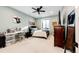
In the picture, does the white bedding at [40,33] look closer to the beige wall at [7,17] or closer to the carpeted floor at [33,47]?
the carpeted floor at [33,47]

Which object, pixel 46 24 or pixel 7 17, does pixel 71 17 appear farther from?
pixel 7 17

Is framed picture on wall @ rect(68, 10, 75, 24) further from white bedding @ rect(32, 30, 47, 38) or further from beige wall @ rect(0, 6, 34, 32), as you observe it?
beige wall @ rect(0, 6, 34, 32)

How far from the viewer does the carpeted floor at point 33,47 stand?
1.51 metres

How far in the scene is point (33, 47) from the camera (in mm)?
1604

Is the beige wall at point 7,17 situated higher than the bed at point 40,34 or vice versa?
the beige wall at point 7,17

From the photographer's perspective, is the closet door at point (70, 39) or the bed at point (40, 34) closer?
the closet door at point (70, 39)

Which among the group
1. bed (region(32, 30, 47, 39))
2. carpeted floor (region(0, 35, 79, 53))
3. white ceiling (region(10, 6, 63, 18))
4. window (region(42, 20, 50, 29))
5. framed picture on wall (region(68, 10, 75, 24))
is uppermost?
white ceiling (region(10, 6, 63, 18))

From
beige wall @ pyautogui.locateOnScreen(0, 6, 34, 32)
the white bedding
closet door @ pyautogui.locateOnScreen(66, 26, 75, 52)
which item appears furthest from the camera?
the white bedding

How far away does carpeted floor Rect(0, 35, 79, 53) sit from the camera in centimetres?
151

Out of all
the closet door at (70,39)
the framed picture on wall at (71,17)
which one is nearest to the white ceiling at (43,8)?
the framed picture on wall at (71,17)

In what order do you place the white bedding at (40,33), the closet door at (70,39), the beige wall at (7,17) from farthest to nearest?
the white bedding at (40,33)
the closet door at (70,39)
the beige wall at (7,17)

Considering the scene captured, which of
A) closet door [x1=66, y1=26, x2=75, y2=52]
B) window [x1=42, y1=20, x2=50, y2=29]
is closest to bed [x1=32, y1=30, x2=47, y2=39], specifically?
window [x1=42, y1=20, x2=50, y2=29]
